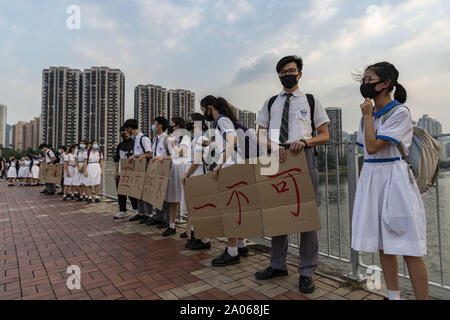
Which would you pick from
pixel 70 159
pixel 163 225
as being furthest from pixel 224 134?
pixel 70 159

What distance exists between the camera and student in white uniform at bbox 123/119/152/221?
5371 millimetres

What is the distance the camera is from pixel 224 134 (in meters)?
2.96

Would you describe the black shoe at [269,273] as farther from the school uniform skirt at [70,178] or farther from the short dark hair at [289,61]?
the school uniform skirt at [70,178]

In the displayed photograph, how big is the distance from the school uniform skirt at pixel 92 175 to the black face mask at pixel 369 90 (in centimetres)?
826

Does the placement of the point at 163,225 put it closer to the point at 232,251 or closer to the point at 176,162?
the point at 176,162

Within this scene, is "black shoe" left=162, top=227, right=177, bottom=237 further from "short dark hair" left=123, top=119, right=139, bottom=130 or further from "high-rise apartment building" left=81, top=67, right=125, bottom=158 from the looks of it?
"high-rise apartment building" left=81, top=67, right=125, bottom=158

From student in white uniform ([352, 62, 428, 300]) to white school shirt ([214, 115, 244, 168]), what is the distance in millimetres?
1361

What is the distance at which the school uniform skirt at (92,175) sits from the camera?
8.38m

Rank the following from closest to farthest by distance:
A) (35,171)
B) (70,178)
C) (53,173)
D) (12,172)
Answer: (70,178) → (53,173) → (35,171) → (12,172)

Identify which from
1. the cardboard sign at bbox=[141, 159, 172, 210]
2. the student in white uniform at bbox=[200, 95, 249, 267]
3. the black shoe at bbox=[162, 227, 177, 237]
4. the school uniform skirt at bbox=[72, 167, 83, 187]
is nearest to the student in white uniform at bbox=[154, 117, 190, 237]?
the black shoe at bbox=[162, 227, 177, 237]

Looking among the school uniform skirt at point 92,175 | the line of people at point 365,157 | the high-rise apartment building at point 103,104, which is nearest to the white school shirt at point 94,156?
the school uniform skirt at point 92,175

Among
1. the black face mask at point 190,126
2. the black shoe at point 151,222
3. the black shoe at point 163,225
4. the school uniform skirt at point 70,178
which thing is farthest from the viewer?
the school uniform skirt at point 70,178

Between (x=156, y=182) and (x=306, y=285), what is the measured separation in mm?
3034
